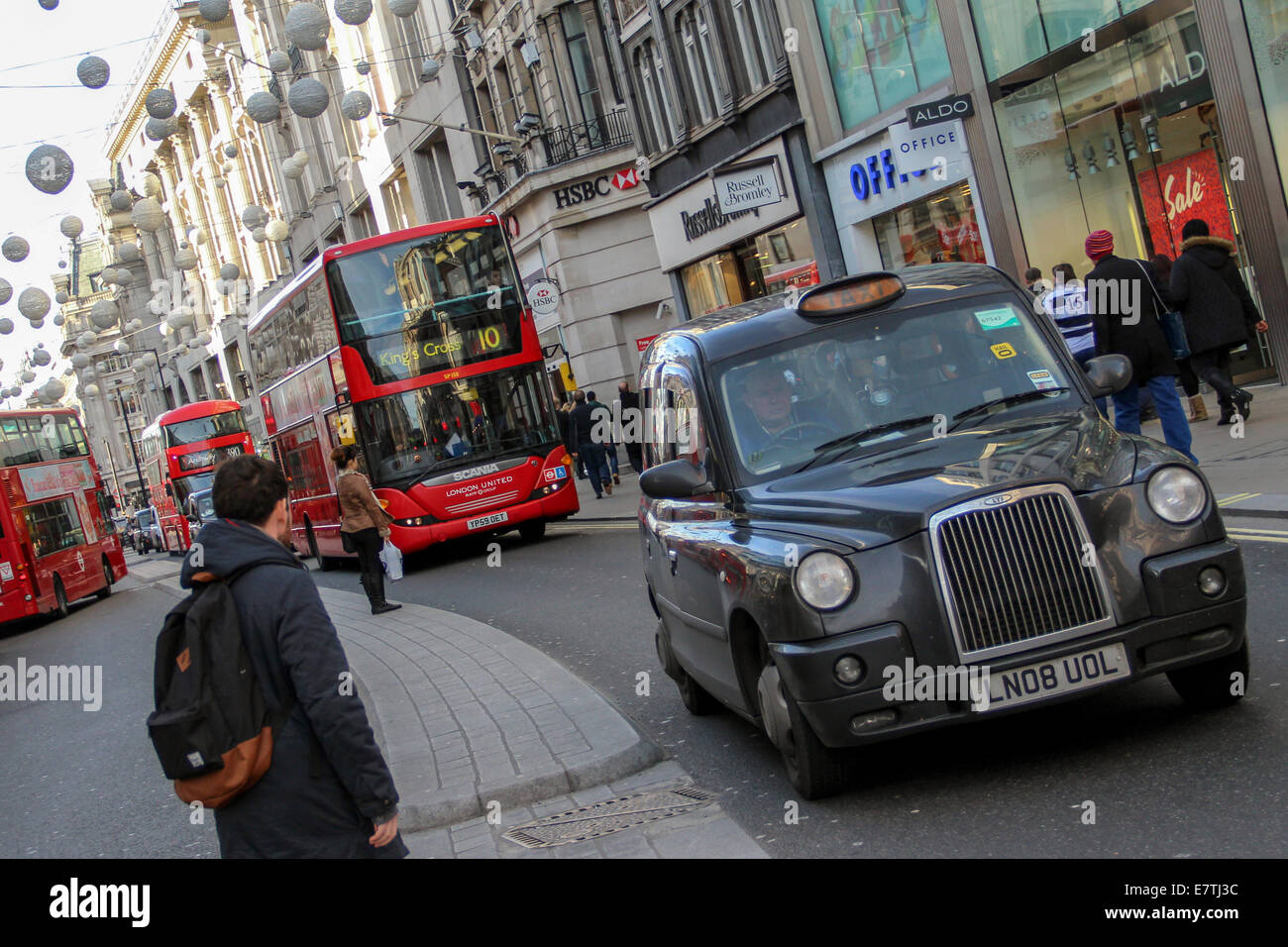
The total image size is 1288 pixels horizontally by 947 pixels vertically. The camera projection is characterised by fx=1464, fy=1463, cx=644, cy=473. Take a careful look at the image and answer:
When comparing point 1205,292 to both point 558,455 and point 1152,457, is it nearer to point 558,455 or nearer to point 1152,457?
point 1152,457

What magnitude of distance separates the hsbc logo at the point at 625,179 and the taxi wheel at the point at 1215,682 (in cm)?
2870

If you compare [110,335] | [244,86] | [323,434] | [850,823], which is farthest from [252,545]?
[110,335]

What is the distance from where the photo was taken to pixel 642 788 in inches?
242

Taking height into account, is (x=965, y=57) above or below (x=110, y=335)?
below

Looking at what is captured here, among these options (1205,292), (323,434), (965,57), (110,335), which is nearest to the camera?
(1205,292)

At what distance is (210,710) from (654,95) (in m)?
27.4

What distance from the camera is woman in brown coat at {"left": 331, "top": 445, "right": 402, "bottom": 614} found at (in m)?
14.5

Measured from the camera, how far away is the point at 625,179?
33.2 m

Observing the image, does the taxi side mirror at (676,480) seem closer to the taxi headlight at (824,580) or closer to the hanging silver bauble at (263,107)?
the taxi headlight at (824,580)

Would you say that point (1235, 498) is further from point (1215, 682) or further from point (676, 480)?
point (676, 480)

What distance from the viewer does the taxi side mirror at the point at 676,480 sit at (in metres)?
6.09

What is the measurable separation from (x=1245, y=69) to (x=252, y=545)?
13.7 m

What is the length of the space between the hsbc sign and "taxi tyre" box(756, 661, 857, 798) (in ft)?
94.4

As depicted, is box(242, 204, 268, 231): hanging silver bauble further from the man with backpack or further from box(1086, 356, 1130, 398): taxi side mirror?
the man with backpack
